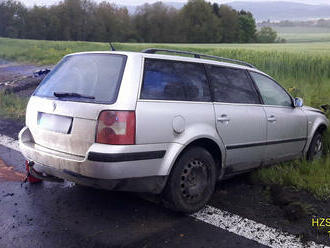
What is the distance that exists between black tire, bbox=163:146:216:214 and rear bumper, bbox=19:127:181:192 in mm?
181

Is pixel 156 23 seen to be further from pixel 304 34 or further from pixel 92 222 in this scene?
pixel 92 222

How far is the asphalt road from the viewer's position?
341 centimetres

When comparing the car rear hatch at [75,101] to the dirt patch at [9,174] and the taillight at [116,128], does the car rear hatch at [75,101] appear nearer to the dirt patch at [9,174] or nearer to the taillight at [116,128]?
the taillight at [116,128]

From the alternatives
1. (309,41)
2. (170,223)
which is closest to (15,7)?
(309,41)

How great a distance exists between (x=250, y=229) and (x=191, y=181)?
0.75m

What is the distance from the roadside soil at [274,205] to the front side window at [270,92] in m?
1.06

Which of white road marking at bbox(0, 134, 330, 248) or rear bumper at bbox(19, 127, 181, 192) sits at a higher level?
rear bumper at bbox(19, 127, 181, 192)

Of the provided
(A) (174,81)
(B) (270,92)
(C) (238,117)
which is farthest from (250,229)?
(B) (270,92)

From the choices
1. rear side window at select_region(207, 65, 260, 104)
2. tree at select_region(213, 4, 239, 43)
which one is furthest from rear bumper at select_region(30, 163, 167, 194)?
tree at select_region(213, 4, 239, 43)

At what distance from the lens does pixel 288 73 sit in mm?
10922

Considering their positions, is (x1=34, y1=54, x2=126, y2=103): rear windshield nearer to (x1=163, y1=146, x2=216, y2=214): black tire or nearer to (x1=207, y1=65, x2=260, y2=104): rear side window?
(x1=163, y1=146, x2=216, y2=214): black tire

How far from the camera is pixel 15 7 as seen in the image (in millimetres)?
19031

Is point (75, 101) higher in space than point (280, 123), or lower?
higher

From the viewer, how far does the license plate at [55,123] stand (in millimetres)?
3675
